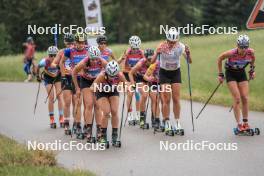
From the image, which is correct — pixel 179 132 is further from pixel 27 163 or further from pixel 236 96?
pixel 27 163

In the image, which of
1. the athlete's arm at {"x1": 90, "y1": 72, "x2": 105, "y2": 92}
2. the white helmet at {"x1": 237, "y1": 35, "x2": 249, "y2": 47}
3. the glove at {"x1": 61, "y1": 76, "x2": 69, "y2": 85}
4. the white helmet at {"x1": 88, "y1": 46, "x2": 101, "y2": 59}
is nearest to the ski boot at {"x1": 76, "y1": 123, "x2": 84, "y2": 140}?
the glove at {"x1": 61, "y1": 76, "x2": 69, "y2": 85}

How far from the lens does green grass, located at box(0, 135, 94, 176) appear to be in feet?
32.3

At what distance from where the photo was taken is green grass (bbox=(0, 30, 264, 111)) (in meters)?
21.2

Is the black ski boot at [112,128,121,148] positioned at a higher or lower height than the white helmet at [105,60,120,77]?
lower

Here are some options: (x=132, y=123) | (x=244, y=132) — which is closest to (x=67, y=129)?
(x=132, y=123)

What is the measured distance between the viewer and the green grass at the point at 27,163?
9848 mm

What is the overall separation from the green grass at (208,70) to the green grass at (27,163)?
8.47m

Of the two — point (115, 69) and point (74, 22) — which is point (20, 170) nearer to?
point (115, 69)

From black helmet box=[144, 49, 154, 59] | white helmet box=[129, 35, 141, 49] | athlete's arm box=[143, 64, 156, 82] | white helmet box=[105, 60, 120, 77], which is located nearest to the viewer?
white helmet box=[105, 60, 120, 77]

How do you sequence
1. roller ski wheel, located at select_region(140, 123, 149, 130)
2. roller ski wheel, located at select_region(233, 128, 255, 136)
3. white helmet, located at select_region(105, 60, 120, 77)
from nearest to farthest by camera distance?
white helmet, located at select_region(105, 60, 120, 77) < roller ski wheel, located at select_region(233, 128, 255, 136) < roller ski wheel, located at select_region(140, 123, 149, 130)

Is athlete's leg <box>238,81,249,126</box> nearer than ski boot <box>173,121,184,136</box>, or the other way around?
athlete's leg <box>238,81,249,126</box>

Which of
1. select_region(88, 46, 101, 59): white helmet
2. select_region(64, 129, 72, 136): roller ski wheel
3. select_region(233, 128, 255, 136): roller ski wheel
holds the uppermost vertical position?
select_region(88, 46, 101, 59): white helmet

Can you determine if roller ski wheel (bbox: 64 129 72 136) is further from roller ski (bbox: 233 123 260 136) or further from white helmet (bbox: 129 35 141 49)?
roller ski (bbox: 233 123 260 136)

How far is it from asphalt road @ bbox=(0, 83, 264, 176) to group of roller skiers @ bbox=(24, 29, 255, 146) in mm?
442
